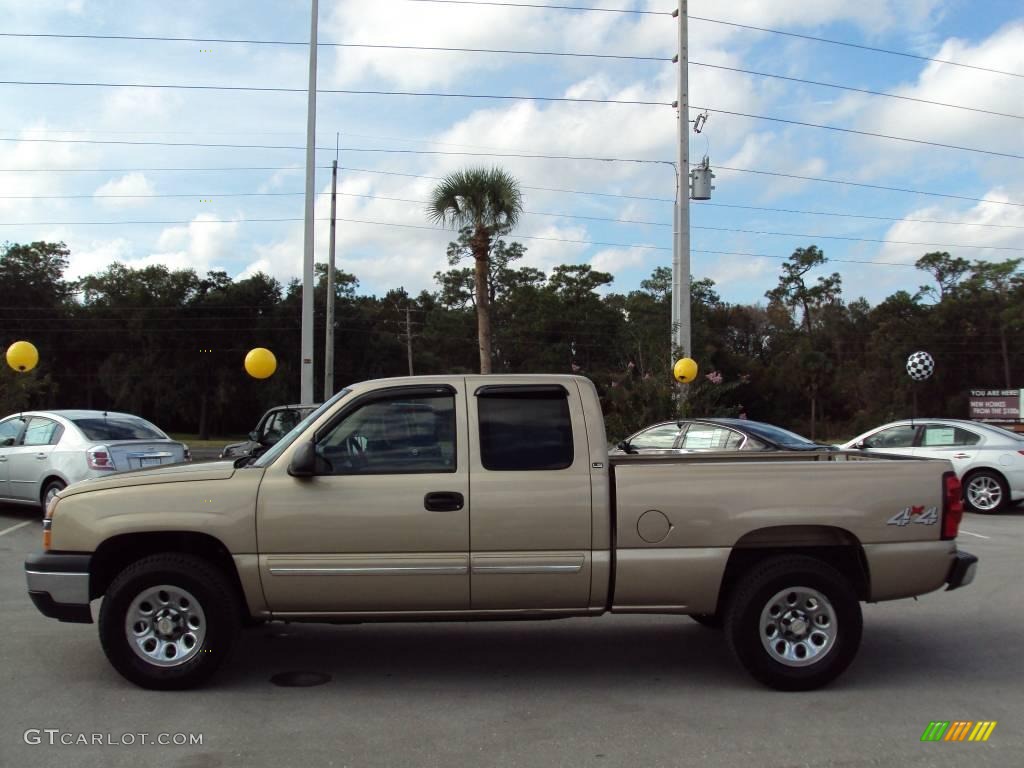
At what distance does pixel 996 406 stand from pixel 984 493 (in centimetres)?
2829

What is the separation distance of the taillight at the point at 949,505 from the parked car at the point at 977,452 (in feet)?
27.4

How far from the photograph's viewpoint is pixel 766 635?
5.42 meters

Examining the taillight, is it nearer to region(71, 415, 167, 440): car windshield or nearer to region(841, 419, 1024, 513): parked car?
region(841, 419, 1024, 513): parked car

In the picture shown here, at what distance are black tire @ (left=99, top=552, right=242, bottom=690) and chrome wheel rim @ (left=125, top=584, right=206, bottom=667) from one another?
0.02m

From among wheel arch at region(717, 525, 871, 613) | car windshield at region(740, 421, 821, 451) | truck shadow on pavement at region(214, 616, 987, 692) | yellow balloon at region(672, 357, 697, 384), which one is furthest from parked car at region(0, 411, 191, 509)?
yellow balloon at region(672, 357, 697, 384)

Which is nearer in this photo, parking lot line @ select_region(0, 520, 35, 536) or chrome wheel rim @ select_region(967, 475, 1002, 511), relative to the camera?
parking lot line @ select_region(0, 520, 35, 536)

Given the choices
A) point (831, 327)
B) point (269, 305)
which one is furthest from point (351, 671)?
point (831, 327)

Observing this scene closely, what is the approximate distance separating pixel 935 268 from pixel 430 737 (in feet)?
249

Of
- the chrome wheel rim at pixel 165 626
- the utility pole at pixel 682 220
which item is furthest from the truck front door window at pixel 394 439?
the utility pole at pixel 682 220

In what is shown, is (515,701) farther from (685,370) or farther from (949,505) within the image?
(685,370)

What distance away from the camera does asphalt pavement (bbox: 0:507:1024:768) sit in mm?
4434

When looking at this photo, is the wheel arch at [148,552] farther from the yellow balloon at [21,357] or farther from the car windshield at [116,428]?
the yellow balloon at [21,357]

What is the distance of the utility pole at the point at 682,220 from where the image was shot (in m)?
23.1

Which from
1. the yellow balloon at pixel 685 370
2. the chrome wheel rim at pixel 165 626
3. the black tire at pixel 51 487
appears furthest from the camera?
the yellow balloon at pixel 685 370
